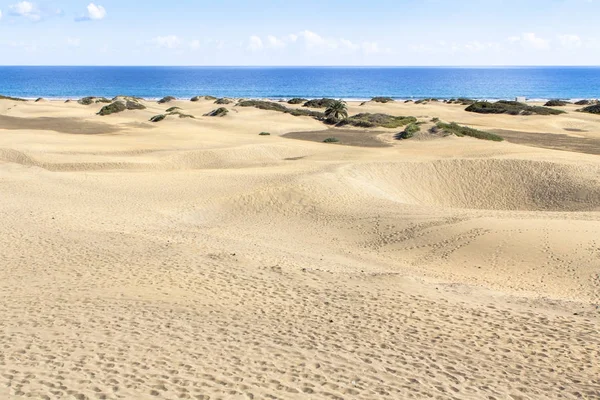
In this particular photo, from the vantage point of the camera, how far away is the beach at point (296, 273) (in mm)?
8625

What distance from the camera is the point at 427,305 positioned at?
11633 millimetres

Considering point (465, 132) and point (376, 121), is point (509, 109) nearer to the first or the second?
point (376, 121)

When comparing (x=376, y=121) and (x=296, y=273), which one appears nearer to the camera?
(x=296, y=273)

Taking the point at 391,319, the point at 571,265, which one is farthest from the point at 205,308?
the point at 571,265

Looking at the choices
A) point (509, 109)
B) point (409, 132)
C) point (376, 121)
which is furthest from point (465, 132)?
point (509, 109)

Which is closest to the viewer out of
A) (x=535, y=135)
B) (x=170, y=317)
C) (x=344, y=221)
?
(x=170, y=317)

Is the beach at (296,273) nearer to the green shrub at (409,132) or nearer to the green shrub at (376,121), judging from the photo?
the green shrub at (409,132)

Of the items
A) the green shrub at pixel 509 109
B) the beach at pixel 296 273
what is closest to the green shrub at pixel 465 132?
the beach at pixel 296 273

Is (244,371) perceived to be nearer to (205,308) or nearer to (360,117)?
(205,308)

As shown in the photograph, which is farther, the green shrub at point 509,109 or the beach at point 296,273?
the green shrub at point 509,109

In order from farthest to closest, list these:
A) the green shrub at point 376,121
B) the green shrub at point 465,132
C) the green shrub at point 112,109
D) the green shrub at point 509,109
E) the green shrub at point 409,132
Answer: the green shrub at point 509,109 → the green shrub at point 112,109 → the green shrub at point 376,121 → the green shrub at point 465,132 → the green shrub at point 409,132

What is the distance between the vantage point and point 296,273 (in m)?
13.7

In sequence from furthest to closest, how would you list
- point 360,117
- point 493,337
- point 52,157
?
1. point 360,117
2. point 52,157
3. point 493,337

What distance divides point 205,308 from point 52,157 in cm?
2142
